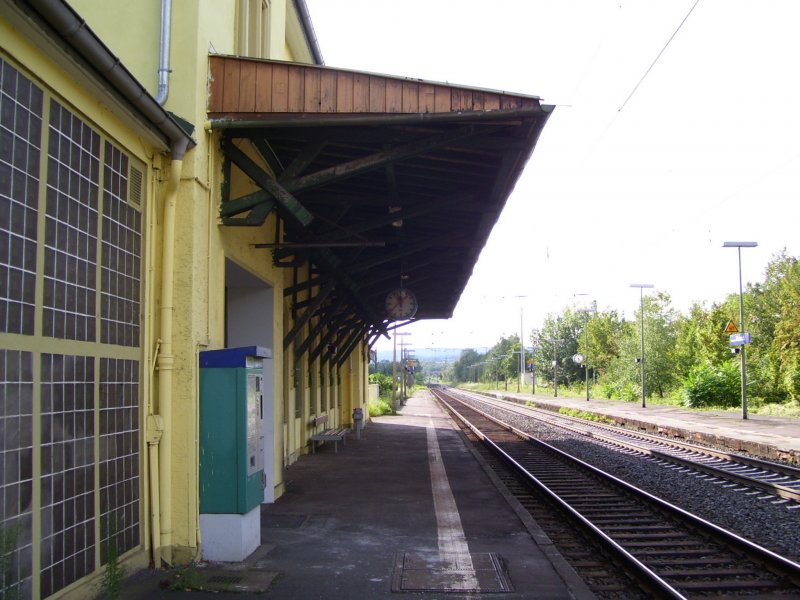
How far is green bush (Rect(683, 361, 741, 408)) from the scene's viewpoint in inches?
1401

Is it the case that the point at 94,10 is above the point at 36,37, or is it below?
above

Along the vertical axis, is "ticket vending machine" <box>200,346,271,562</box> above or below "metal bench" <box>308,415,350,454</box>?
above

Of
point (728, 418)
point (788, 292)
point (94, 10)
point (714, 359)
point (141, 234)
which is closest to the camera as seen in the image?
point (141, 234)

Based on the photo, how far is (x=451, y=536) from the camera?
7898 mm

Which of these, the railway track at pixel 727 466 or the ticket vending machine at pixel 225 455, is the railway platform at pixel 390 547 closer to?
the ticket vending machine at pixel 225 455

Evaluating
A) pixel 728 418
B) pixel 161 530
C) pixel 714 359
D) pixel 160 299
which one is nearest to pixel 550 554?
pixel 161 530

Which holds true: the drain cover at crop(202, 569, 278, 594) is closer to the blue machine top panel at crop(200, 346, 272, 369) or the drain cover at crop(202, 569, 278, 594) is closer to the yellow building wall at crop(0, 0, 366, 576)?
the yellow building wall at crop(0, 0, 366, 576)

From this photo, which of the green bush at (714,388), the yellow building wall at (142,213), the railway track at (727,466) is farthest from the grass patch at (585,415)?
the yellow building wall at (142,213)

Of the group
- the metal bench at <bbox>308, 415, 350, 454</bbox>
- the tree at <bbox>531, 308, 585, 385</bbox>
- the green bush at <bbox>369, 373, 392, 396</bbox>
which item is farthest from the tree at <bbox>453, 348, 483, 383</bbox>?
the metal bench at <bbox>308, 415, 350, 454</bbox>

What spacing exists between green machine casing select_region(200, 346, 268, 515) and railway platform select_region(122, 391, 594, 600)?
591 mm

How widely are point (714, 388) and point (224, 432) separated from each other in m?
33.8

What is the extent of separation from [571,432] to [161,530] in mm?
19617

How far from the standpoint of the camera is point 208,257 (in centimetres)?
711

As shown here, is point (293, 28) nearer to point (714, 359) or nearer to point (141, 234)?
point (141, 234)
